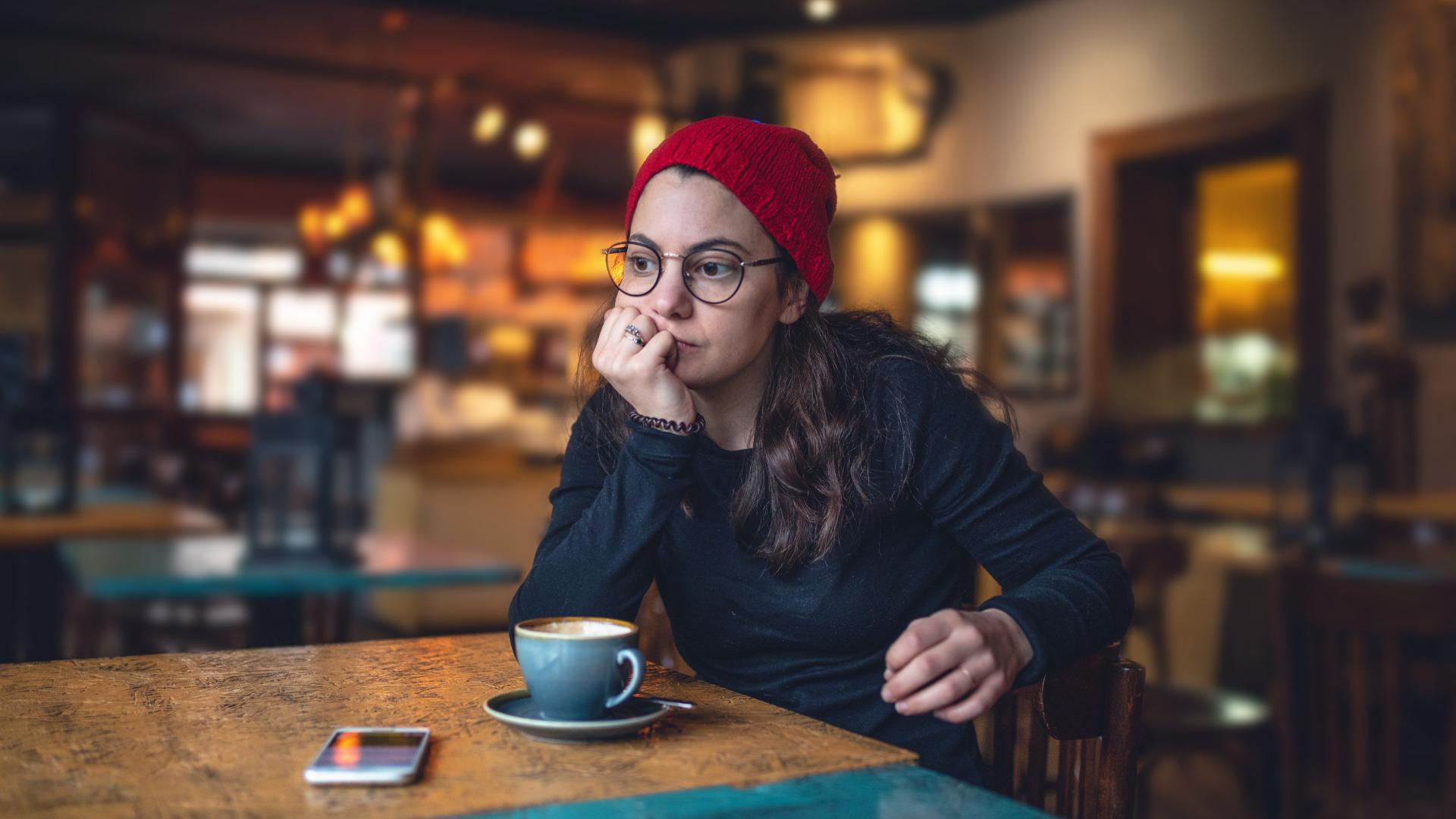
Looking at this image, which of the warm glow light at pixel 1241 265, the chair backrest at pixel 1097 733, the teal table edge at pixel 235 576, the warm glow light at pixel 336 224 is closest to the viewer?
the chair backrest at pixel 1097 733

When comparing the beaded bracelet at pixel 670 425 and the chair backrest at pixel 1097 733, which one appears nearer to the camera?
the chair backrest at pixel 1097 733

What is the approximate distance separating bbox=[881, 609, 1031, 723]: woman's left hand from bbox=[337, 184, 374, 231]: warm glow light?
8.59 metres

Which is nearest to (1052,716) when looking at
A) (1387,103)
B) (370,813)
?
(370,813)

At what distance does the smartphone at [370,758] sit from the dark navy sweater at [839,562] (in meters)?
0.41

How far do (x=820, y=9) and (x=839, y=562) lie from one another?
6.65 m

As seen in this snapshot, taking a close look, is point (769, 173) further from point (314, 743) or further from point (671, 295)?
point (314, 743)

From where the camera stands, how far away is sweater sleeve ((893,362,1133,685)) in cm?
138

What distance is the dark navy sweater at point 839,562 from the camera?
1360 mm

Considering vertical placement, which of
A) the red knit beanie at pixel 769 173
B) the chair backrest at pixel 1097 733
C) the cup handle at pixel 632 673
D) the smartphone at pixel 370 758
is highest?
the red knit beanie at pixel 769 173

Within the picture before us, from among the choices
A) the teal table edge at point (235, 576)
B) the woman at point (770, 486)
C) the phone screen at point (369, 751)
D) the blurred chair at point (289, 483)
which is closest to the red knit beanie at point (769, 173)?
the woman at point (770, 486)

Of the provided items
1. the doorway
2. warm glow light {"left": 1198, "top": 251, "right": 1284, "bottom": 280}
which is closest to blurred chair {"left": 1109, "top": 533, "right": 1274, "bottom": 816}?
the doorway

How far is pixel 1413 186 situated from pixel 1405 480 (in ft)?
4.18

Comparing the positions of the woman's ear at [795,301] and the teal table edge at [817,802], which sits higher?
the woman's ear at [795,301]

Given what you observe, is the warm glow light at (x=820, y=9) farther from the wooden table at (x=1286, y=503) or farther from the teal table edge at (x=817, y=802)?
the teal table edge at (x=817, y=802)
